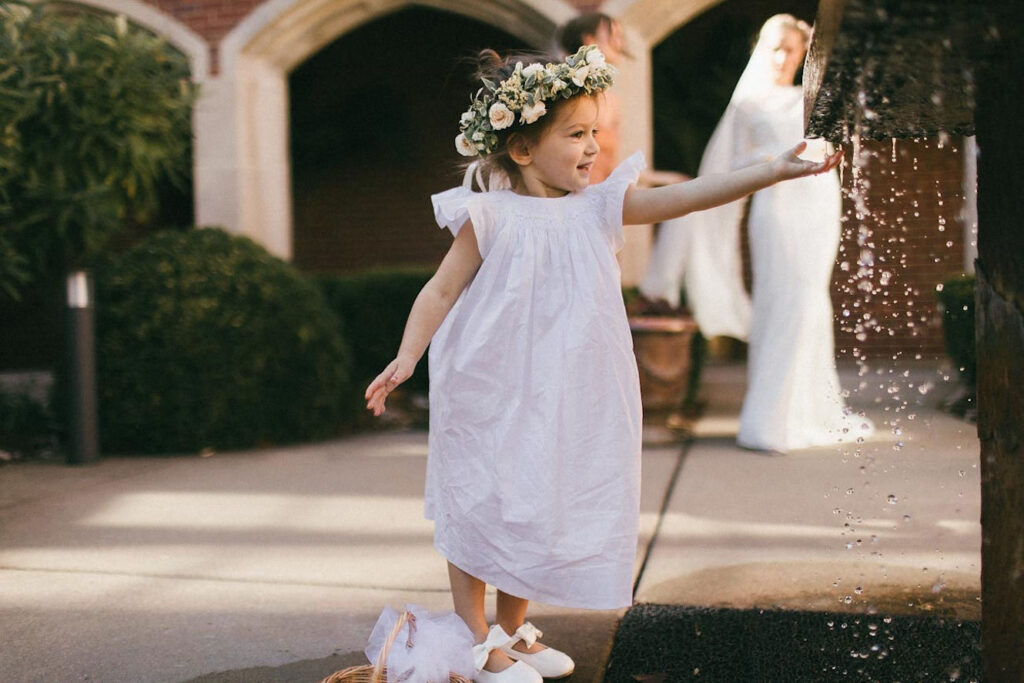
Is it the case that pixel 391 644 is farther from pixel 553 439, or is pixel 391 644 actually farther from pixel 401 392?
pixel 401 392

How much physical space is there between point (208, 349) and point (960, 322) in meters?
4.35

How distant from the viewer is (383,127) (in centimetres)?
1048

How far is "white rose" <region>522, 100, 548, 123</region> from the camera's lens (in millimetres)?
2275

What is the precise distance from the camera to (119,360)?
17.2 feet

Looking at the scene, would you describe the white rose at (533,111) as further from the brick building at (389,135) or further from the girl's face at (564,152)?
the brick building at (389,135)

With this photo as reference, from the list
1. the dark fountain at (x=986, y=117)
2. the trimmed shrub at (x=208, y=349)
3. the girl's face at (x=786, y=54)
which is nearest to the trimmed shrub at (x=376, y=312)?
the trimmed shrub at (x=208, y=349)

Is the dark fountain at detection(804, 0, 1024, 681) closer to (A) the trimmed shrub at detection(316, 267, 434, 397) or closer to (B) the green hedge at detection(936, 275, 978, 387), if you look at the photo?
(B) the green hedge at detection(936, 275, 978, 387)

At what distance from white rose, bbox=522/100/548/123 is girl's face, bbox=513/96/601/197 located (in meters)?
Result: 0.06

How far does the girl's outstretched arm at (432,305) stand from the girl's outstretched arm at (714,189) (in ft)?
1.27

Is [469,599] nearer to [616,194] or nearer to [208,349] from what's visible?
[616,194]

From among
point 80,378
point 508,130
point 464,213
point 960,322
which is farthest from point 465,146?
point 960,322

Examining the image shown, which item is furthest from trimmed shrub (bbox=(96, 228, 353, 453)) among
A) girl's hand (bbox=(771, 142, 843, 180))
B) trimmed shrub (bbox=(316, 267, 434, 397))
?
girl's hand (bbox=(771, 142, 843, 180))

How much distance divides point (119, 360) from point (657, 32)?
4.34 m

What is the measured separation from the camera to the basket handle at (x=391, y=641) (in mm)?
1968
